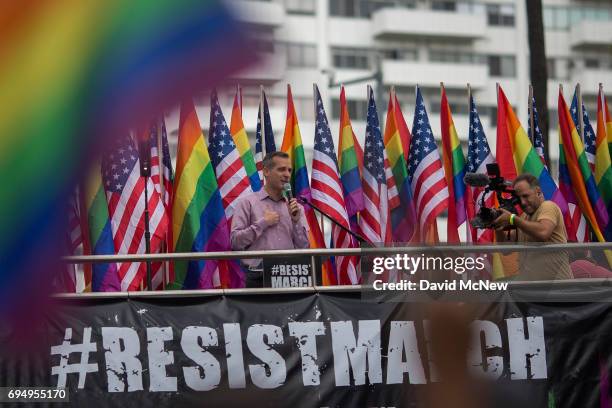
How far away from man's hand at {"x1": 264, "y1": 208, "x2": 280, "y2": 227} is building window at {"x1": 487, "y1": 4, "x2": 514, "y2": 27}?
5635cm

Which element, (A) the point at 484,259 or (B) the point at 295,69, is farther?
Result: (A) the point at 484,259

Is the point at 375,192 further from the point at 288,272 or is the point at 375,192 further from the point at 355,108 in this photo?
the point at 355,108

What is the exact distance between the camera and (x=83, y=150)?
310cm

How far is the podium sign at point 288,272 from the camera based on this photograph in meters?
7.47

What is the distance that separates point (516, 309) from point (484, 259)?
0.43 metres

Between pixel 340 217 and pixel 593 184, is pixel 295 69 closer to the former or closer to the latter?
pixel 340 217

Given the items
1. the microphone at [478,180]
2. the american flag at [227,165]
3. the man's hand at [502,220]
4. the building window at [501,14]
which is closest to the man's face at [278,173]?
the microphone at [478,180]

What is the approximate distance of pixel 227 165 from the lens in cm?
988

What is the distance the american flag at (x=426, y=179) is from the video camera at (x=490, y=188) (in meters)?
2.26

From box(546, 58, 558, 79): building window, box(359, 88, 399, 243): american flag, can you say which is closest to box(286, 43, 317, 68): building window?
box(359, 88, 399, 243): american flag

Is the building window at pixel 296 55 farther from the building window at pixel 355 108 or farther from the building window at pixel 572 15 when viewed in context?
the building window at pixel 572 15

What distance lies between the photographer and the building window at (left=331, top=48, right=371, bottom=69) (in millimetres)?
55375

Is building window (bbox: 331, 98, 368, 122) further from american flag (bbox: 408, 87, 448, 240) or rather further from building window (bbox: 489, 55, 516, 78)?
american flag (bbox: 408, 87, 448, 240)

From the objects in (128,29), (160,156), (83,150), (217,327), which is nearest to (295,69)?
(128,29)
